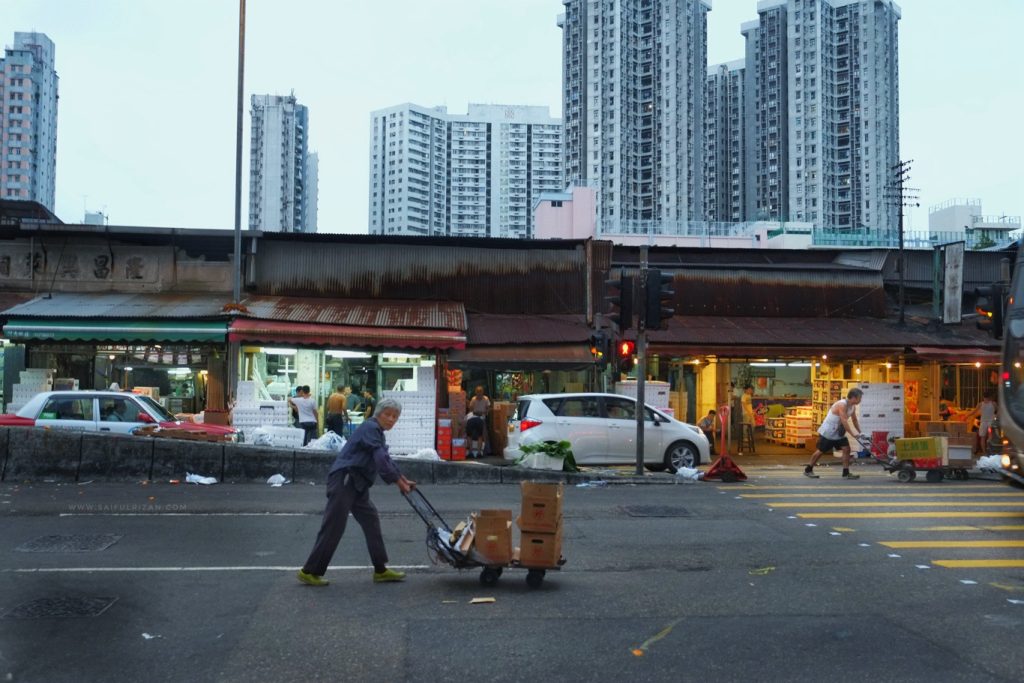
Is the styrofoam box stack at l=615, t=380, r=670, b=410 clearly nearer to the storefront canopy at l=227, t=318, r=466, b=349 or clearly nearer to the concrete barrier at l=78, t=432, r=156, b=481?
the storefront canopy at l=227, t=318, r=466, b=349

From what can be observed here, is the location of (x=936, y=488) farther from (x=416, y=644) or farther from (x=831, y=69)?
(x=831, y=69)

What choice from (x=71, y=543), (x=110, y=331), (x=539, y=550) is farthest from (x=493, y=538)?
(x=110, y=331)

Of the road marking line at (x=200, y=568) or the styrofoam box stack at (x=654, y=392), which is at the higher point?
the styrofoam box stack at (x=654, y=392)

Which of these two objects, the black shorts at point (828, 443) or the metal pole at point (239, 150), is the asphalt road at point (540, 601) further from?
the metal pole at point (239, 150)

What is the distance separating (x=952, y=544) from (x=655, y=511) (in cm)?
369

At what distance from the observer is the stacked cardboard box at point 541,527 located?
7.25m

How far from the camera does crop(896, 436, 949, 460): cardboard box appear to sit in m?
15.6

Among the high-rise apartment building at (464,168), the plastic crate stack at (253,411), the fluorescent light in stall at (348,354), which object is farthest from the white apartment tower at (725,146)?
the plastic crate stack at (253,411)

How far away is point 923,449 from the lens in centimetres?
1570

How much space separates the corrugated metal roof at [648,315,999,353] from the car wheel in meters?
4.86

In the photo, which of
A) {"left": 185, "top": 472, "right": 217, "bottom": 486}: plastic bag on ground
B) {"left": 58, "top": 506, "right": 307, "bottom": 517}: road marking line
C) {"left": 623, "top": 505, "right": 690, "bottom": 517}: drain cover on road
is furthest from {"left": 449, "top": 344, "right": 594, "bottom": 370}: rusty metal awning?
{"left": 58, "top": 506, "right": 307, "bottom": 517}: road marking line

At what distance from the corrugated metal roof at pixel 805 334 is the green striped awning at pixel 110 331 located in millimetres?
10793

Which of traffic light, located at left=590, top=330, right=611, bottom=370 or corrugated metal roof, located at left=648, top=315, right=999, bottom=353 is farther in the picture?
corrugated metal roof, located at left=648, top=315, right=999, bottom=353

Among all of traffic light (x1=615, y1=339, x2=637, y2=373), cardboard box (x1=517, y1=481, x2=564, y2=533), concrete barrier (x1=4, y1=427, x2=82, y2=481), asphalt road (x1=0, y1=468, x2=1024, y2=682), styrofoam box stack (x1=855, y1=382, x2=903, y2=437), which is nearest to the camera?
asphalt road (x1=0, y1=468, x2=1024, y2=682)
